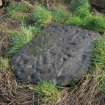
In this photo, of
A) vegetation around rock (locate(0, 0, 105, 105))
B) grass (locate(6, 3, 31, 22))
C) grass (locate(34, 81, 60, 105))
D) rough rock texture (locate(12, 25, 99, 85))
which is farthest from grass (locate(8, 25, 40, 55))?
grass (locate(34, 81, 60, 105))

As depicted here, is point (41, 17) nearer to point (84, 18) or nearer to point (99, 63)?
point (84, 18)

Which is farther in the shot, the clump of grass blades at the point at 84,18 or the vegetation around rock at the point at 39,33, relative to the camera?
the clump of grass blades at the point at 84,18

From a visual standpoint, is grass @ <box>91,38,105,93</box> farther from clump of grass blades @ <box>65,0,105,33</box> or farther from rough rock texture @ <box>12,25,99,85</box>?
clump of grass blades @ <box>65,0,105,33</box>

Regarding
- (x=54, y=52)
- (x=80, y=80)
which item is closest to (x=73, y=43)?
(x=54, y=52)

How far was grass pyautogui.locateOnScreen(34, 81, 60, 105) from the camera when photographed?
12.3ft

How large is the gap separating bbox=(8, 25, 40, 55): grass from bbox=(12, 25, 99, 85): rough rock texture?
4.5 inches

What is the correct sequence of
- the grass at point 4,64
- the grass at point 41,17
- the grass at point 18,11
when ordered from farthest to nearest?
1. the grass at point 18,11
2. the grass at point 41,17
3. the grass at point 4,64

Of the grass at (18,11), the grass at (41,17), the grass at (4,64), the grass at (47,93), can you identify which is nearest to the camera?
the grass at (47,93)

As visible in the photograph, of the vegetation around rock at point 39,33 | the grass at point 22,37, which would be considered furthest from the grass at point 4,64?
the grass at point 22,37

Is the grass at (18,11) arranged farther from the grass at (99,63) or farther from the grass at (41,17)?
the grass at (99,63)

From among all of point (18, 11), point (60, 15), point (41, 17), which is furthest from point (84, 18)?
point (18, 11)

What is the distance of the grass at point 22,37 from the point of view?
14.4 feet

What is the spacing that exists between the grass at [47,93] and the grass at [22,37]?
75 cm

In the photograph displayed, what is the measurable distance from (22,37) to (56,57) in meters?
0.68
